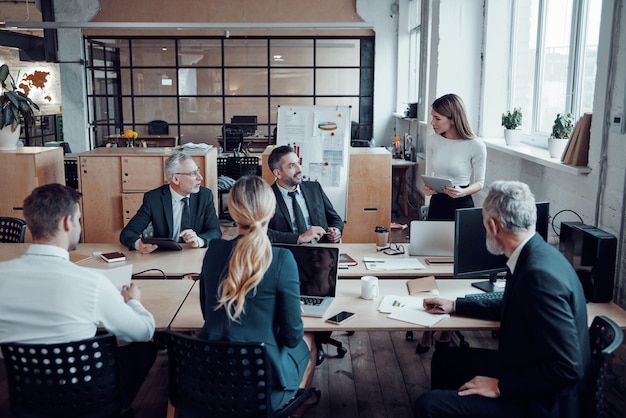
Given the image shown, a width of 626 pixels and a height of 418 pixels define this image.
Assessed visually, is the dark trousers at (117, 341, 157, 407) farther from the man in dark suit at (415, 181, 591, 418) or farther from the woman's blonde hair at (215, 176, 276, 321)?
the man in dark suit at (415, 181, 591, 418)

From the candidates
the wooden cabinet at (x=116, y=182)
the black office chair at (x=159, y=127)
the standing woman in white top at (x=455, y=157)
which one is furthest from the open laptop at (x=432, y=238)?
the black office chair at (x=159, y=127)

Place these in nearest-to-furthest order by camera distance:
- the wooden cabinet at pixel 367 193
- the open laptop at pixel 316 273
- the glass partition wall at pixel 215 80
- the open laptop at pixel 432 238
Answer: the open laptop at pixel 316 273 < the open laptop at pixel 432 238 < the wooden cabinet at pixel 367 193 < the glass partition wall at pixel 215 80

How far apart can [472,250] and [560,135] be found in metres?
1.81

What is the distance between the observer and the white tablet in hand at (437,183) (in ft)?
15.7

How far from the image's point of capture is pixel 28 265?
2.47 m

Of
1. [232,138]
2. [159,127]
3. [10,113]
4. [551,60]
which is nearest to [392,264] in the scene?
[551,60]

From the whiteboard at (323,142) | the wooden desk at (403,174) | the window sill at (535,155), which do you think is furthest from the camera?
the wooden desk at (403,174)

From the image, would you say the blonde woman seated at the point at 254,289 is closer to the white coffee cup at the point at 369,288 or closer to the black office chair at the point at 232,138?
the white coffee cup at the point at 369,288

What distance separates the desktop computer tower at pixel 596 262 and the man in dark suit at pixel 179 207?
242 cm

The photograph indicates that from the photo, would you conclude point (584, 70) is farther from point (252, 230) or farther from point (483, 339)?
point (252, 230)

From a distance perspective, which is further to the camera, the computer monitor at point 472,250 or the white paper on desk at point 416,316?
the computer monitor at point 472,250

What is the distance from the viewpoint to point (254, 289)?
8.45 ft

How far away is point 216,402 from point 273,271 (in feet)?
1.92

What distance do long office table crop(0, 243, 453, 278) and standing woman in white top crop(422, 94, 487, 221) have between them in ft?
3.13
